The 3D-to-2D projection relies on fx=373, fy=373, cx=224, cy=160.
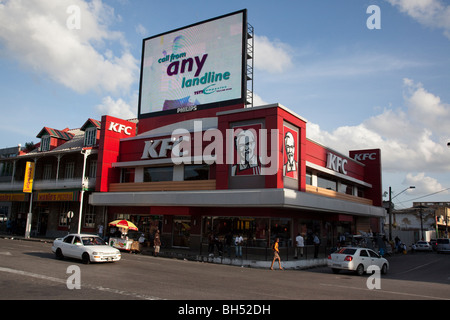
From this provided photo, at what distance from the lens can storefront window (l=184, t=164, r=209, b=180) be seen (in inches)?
1177

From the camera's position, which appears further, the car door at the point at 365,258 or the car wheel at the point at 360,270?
the car door at the point at 365,258

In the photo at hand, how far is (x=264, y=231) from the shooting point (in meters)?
26.7

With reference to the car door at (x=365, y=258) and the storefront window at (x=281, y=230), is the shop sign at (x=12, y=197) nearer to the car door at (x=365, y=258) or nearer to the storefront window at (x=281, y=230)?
the storefront window at (x=281, y=230)

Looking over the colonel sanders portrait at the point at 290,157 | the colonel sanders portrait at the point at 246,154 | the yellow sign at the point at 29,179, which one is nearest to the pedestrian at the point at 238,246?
the colonel sanders portrait at the point at 246,154

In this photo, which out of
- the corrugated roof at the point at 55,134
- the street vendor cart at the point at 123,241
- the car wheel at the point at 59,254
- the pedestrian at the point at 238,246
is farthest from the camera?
the corrugated roof at the point at 55,134

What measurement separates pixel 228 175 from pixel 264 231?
479 centimetres

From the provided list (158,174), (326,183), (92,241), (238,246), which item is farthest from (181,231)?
(326,183)

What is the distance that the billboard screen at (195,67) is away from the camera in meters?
32.9

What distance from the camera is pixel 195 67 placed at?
35.2 metres

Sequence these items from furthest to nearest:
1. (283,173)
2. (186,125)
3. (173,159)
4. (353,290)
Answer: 1. (186,125)
2. (173,159)
3. (283,173)
4. (353,290)

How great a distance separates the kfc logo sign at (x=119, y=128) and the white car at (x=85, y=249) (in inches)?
644

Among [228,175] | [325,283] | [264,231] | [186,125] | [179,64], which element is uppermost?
[179,64]
